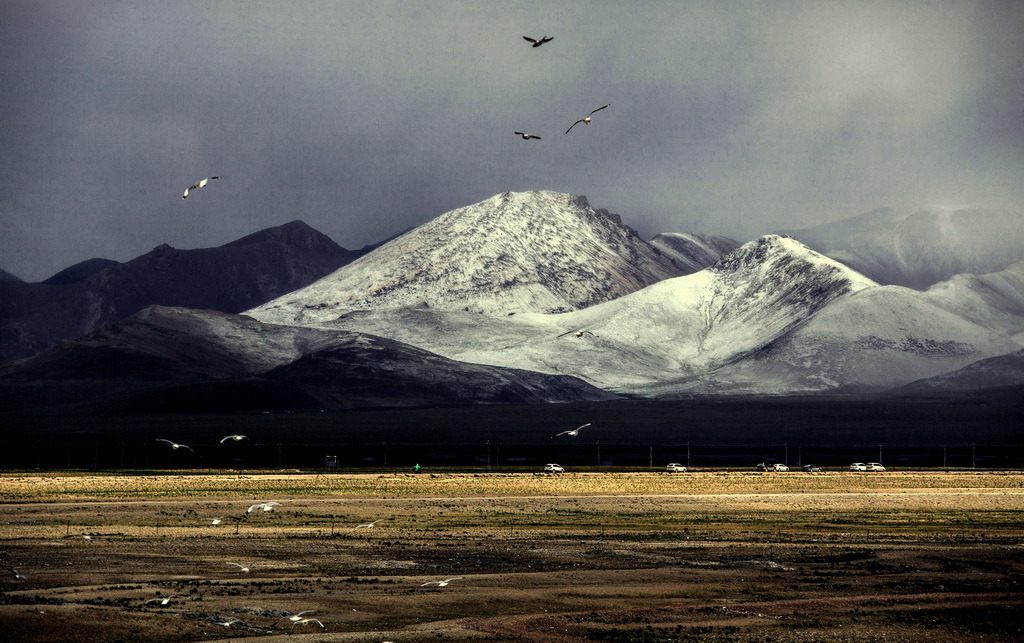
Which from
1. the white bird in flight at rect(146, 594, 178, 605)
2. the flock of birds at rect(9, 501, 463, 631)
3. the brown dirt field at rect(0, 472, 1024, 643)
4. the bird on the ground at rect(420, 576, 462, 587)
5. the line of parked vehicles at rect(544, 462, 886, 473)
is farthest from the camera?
the line of parked vehicles at rect(544, 462, 886, 473)

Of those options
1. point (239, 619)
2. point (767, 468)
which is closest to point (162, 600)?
point (239, 619)

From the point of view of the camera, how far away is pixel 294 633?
44.1 meters

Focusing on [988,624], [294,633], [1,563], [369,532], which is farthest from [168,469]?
[988,624]

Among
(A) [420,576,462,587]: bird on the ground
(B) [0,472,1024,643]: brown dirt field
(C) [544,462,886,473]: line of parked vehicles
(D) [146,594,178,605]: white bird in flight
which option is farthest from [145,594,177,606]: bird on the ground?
(C) [544,462,886,473]: line of parked vehicles

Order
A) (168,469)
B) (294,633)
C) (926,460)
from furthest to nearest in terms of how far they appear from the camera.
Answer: (926,460) < (168,469) < (294,633)

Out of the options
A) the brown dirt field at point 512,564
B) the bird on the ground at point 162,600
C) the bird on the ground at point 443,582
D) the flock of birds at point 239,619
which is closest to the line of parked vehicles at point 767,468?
the brown dirt field at point 512,564

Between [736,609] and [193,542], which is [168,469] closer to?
[193,542]

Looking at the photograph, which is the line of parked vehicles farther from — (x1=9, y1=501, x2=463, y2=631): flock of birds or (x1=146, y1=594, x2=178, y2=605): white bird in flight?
(x1=146, y1=594, x2=178, y2=605): white bird in flight

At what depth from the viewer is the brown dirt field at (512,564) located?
45.9 m

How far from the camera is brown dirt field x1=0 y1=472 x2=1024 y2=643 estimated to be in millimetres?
45906

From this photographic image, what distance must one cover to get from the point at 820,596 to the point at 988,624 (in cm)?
774

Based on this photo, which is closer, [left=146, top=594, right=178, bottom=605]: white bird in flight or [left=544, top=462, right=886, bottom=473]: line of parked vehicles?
[left=146, top=594, right=178, bottom=605]: white bird in flight

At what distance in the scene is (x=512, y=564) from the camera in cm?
6181

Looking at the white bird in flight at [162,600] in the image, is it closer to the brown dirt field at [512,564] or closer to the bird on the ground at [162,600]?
the bird on the ground at [162,600]
